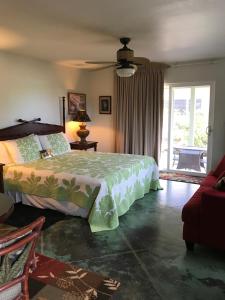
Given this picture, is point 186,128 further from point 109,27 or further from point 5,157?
point 5,157

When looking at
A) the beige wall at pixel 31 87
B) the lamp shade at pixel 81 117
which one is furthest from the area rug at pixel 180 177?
the beige wall at pixel 31 87

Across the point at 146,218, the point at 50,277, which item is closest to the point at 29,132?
the point at 146,218

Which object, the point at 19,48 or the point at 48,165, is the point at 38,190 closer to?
the point at 48,165

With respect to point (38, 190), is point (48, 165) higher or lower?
higher

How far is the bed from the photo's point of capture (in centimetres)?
323

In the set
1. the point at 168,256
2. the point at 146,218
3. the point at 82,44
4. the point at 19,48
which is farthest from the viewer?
the point at 19,48

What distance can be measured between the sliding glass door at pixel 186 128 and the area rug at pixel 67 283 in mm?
3978

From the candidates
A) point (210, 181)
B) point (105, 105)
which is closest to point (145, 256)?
point (210, 181)

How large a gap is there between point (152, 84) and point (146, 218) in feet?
10.3

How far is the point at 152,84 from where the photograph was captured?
5602mm

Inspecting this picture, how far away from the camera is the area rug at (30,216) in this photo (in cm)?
337

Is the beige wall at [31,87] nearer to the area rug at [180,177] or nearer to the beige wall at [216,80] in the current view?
the beige wall at [216,80]

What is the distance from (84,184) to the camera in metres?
3.35

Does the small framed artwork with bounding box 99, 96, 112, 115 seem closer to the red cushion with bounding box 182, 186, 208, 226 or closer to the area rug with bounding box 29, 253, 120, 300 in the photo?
the red cushion with bounding box 182, 186, 208, 226
